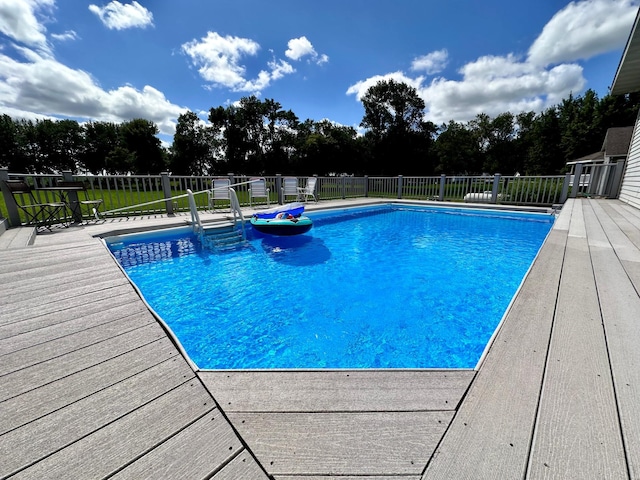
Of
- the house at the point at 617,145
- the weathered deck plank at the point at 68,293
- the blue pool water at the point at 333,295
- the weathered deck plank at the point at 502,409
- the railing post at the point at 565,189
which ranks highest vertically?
the house at the point at 617,145

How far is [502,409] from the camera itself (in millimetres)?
1008

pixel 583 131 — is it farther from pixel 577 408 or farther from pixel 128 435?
pixel 128 435

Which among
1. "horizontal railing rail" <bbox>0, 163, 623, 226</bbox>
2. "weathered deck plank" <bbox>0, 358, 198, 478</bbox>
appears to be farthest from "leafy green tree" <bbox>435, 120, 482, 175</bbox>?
"weathered deck plank" <bbox>0, 358, 198, 478</bbox>

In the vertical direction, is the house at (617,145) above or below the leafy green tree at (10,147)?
below

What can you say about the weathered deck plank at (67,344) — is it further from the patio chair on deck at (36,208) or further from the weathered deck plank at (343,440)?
the patio chair on deck at (36,208)

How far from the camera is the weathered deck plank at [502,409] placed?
0.80 m

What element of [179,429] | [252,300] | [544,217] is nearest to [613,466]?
[179,429]

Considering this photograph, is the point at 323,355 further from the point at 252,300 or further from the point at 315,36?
the point at 315,36

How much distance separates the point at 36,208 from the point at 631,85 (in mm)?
16284

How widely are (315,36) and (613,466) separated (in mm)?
14683

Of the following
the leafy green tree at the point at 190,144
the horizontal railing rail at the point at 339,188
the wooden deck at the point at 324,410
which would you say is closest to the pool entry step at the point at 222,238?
the horizontal railing rail at the point at 339,188

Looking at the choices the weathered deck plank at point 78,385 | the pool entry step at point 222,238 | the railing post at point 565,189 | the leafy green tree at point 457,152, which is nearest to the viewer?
the weathered deck plank at point 78,385

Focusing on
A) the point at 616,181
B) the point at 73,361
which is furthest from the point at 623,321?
the point at 616,181

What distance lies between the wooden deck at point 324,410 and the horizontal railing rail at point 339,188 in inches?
190
